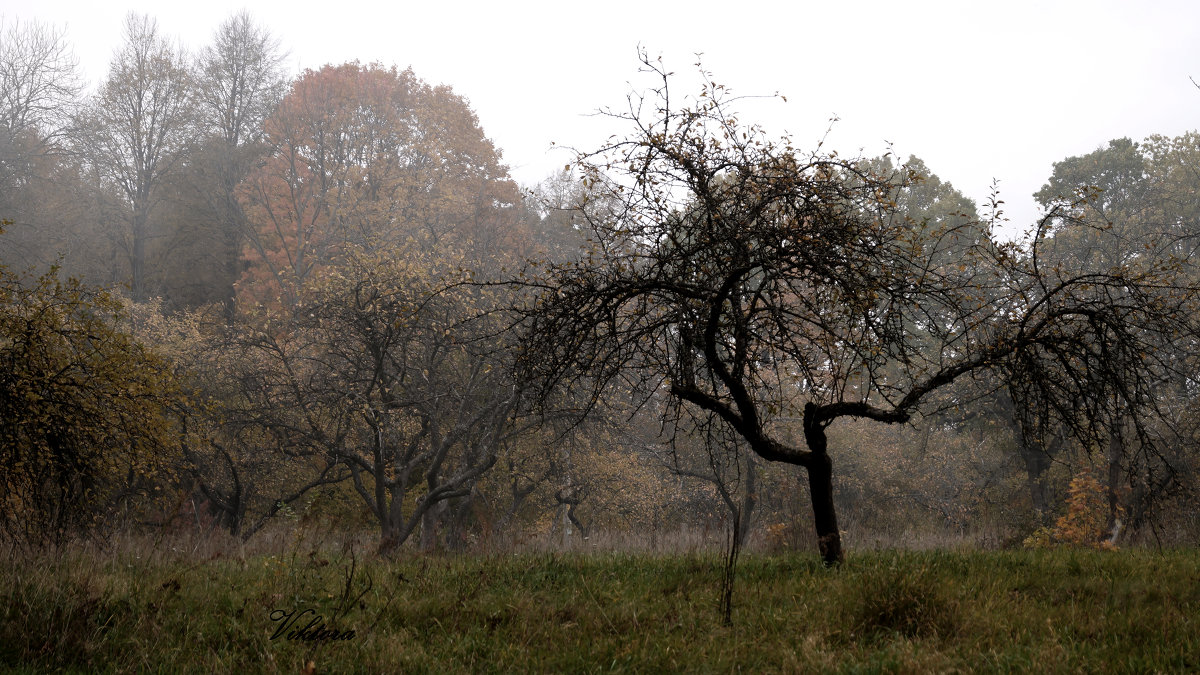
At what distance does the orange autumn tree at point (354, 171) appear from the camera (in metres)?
33.1

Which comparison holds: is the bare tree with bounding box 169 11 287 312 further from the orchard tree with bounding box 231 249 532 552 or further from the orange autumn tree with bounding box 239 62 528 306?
the orchard tree with bounding box 231 249 532 552

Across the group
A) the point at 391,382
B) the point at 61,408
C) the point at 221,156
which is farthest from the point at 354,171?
the point at 61,408

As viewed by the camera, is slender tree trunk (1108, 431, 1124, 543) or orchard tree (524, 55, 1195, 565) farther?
slender tree trunk (1108, 431, 1124, 543)

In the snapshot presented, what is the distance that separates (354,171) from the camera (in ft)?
115

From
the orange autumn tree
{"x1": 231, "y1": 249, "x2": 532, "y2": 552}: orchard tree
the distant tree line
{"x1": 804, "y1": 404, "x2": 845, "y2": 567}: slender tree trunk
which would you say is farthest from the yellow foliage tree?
the orange autumn tree

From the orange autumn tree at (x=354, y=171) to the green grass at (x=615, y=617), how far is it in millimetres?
25909

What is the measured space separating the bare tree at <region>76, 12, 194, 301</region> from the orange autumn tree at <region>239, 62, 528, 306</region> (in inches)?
166

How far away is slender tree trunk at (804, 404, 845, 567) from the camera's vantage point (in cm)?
808

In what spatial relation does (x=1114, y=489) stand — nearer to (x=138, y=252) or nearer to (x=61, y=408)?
(x=61, y=408)

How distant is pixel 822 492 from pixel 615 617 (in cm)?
309

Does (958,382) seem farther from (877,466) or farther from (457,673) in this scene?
(457,673)

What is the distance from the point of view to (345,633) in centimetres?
600

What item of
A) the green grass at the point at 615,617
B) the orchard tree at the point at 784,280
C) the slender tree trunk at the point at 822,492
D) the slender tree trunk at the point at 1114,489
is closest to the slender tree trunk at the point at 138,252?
the green grass at the point at 615,617

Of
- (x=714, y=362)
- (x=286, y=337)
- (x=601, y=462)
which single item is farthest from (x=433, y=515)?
(x=714, y=362)
